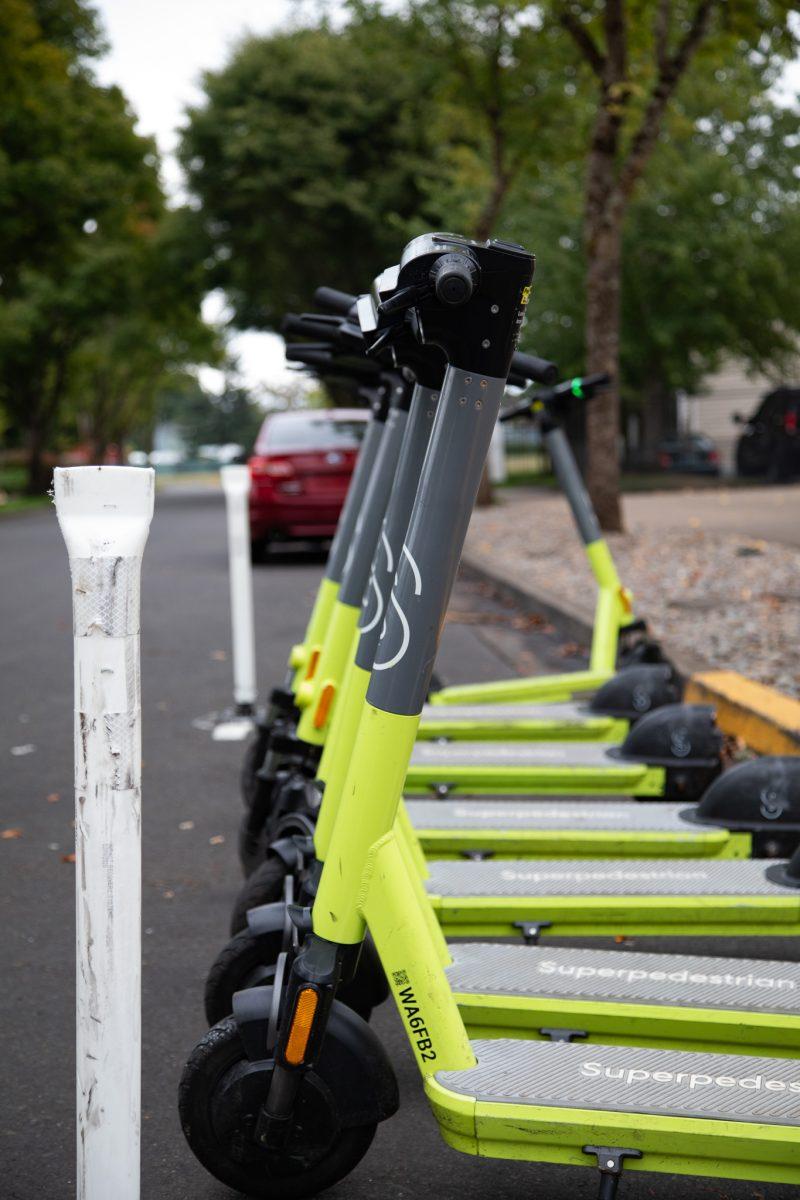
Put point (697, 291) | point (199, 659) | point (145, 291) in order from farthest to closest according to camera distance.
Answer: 1. point (145, 291)
2. point (697, 291)
3. point (199, 659)

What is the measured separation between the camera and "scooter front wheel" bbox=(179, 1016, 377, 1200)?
85.8 inches

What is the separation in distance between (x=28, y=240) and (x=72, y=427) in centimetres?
4256

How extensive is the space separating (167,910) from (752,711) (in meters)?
2.35

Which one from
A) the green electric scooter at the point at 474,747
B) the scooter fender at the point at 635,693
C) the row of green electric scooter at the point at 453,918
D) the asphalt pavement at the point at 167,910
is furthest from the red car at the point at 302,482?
the row of green electric scooter at the point at 453,918

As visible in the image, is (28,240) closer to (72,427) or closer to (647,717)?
(647,717)

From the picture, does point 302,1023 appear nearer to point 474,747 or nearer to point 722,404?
point 474,747

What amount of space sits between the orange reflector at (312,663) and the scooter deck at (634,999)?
47.8 inches

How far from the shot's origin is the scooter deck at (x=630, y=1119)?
205 cm

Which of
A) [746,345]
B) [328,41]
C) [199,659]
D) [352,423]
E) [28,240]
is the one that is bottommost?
[199,659]

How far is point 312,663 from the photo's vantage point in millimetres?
3814

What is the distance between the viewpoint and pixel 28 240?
26531 millimetres

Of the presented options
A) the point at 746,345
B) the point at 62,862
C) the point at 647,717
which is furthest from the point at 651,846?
the point at 746,345

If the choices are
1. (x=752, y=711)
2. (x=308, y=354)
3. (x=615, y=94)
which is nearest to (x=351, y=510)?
(x=308, y=354)

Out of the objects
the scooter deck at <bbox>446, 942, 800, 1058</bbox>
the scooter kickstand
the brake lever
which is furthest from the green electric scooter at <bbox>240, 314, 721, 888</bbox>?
the scooter kickstand
